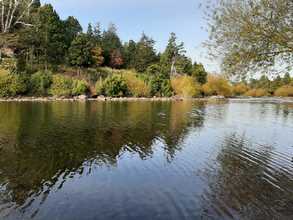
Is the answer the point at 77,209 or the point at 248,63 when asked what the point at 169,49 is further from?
the point at 77,209

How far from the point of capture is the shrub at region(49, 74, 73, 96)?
87544 mm

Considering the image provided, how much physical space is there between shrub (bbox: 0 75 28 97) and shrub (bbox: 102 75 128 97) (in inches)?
876

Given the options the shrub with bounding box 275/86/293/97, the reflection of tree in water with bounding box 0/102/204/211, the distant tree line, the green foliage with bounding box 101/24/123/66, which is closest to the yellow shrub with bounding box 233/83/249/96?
the shrub with bounding box 275/86/293/97

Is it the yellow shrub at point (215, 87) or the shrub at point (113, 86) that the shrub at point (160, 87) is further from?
the yellow shrub at point (215, 87)

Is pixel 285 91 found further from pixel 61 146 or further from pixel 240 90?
pixel 61 146

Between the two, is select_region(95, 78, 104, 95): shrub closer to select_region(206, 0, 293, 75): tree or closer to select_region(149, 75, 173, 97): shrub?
select_region(149, 75, 173, 97): shrub

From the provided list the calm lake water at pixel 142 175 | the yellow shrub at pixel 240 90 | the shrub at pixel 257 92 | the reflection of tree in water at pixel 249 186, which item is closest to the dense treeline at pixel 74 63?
the yellow shrub at pixel 240 90

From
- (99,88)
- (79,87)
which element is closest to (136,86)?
(99,88)

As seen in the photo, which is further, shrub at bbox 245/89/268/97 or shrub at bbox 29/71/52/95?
shrub at bbox 245/89/268/97

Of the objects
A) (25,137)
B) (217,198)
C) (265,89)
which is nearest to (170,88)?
(265,89)

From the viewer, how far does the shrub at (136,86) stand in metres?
101

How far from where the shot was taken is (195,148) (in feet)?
81.0

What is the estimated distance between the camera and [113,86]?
94.1 metres

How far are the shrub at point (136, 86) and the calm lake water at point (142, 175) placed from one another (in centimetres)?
6977
